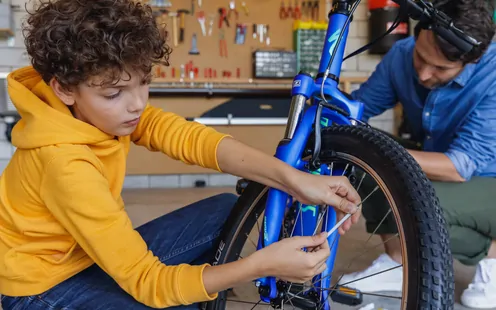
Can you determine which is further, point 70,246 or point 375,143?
point 70,246

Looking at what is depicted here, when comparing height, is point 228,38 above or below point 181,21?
below

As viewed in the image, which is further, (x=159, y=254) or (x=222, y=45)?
(x=222, y=45)

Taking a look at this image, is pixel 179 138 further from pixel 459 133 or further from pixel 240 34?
pixel 240 34

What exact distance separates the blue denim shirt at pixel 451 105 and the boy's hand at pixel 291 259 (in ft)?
2.60

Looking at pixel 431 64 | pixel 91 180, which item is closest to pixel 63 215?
pixel 91 180

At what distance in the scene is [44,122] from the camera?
87cm

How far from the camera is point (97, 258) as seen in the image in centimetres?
87

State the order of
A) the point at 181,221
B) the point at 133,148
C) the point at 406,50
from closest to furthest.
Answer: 1. the point at 181,221
2. the point at 406,50
3. the point at 133,148

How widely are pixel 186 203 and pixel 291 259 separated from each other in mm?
2219

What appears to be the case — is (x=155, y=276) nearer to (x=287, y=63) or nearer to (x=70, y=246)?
(x=70, y=246)

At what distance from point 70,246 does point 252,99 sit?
2546 mm

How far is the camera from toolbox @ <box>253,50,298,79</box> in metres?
3.43

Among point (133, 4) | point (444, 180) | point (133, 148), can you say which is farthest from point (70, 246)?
point (133, 148)

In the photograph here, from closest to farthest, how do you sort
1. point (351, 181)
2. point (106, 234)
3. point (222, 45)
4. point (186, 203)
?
point (106, 234) → point (351, 181) → point (186, 203) → point (222, 45)
